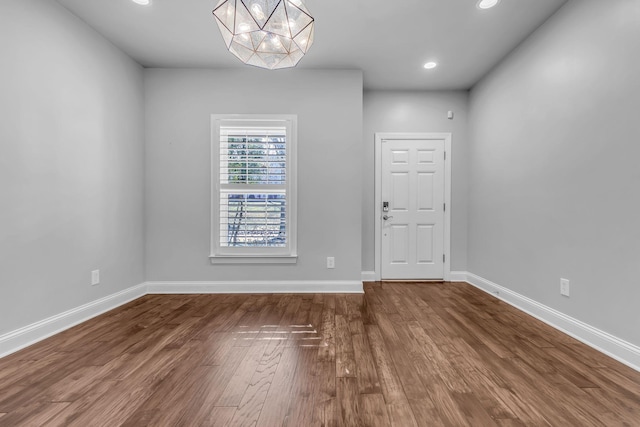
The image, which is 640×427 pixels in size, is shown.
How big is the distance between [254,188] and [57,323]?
2202 mm

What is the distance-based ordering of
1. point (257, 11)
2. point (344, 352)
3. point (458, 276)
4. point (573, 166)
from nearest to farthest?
point (257, 11)
point (344, 352)
point (573, 166)
point (458, 276)

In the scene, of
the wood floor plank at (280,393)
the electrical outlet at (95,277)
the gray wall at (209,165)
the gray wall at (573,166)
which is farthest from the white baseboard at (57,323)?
the gray wall at (573,166)

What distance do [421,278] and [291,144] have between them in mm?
2687

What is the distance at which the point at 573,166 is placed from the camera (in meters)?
2.39

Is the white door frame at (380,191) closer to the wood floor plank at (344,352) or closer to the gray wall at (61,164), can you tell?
the wood floor plank at (344,352)

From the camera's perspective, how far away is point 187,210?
3.58 metres

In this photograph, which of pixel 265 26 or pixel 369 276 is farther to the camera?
pixel 369 276

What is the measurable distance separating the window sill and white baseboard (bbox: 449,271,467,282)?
91.8 inches

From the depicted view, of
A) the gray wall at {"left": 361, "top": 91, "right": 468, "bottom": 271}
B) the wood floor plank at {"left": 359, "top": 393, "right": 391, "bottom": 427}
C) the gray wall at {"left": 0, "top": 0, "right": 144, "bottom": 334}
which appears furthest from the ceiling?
the wood floor plank at {"left": 359, "top": 393, "right": 391, "bottom": 427}

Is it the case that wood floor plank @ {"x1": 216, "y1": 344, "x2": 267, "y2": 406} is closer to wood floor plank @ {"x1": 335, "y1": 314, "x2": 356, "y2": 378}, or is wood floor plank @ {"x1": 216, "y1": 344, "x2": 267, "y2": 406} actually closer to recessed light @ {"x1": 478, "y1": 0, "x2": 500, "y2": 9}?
wood floor plank @ {"x1": 335, "y1": 314, "x2": 356, "y2": 378}

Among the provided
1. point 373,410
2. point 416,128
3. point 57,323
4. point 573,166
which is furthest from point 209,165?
point 573,166

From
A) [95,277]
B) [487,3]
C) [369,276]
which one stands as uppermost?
[487,3]

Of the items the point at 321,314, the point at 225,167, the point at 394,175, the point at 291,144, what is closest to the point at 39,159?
the point at 225,167

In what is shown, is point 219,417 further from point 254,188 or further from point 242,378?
point 254,188
